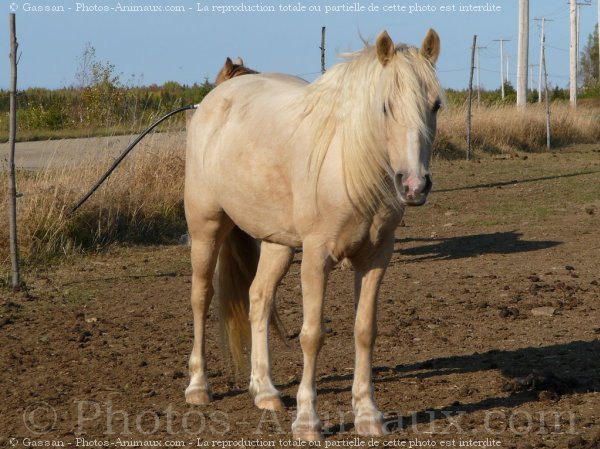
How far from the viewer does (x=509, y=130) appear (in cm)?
2361

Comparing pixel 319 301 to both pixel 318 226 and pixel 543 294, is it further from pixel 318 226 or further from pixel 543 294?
pixel 543 294

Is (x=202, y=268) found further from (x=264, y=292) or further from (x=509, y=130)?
(x=509, y=130)

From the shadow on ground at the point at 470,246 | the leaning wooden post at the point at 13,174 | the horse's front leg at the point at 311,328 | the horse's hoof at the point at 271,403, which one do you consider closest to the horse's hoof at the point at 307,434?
the horse's front leg at the point at 311,328

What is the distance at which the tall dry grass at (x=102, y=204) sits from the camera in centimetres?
940

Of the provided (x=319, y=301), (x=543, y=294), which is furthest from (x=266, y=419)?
(x=543, y=294)

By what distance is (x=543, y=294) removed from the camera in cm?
766

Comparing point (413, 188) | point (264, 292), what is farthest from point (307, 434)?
point (413, 188)

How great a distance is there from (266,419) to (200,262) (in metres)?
1.07

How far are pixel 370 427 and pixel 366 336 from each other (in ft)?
1.43

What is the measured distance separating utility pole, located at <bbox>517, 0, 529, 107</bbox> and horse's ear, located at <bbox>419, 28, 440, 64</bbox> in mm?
26463

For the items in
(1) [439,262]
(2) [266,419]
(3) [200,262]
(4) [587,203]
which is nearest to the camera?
(2) [266,419]

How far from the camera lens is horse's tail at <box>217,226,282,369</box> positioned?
18.1 ft

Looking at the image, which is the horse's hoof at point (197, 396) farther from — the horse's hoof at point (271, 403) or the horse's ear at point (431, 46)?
the horse's ear at point (431, 46)

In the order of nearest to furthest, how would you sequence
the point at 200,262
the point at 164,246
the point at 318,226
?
the point at 318,226 → the point at 200,262 → the point at 164,246
